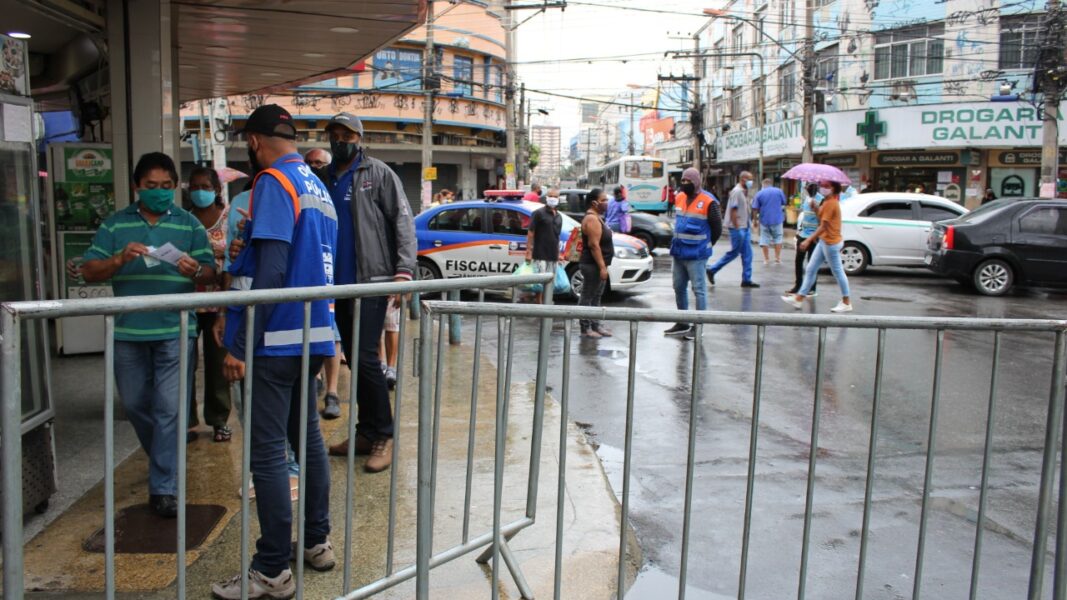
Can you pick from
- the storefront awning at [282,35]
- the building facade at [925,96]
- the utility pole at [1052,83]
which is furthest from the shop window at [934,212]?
the storefront awning at [282,35]

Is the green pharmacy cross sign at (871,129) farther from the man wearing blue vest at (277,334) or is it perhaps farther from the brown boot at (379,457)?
the man wearing blue vest at (277,334)

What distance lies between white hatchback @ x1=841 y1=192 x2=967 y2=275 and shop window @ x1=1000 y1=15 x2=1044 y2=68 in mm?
12804

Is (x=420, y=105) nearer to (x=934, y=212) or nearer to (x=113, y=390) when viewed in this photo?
(x=934, y=212)

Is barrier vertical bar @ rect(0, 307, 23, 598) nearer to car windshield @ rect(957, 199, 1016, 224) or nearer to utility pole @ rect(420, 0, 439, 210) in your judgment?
car windshield @ rect(957, 199, 1016, 224)

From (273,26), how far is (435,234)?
5.44 m

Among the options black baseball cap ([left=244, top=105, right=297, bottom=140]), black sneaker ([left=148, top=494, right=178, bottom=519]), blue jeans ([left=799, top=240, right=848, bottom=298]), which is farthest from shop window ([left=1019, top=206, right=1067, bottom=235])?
black sneaker ([left=148, top=494, right=178, bottom=519])

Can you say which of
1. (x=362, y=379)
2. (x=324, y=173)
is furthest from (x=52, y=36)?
(x=362, y=379)

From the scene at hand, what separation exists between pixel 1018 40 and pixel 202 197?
2846cm

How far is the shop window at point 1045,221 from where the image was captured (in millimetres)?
13578

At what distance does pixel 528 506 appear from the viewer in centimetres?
382

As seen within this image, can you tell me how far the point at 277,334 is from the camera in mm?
3219

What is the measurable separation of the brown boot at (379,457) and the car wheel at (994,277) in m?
12.1

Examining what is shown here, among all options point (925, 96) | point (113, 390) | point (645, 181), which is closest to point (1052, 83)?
point (925, 96)

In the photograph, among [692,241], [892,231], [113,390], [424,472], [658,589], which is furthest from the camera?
[892,231]
